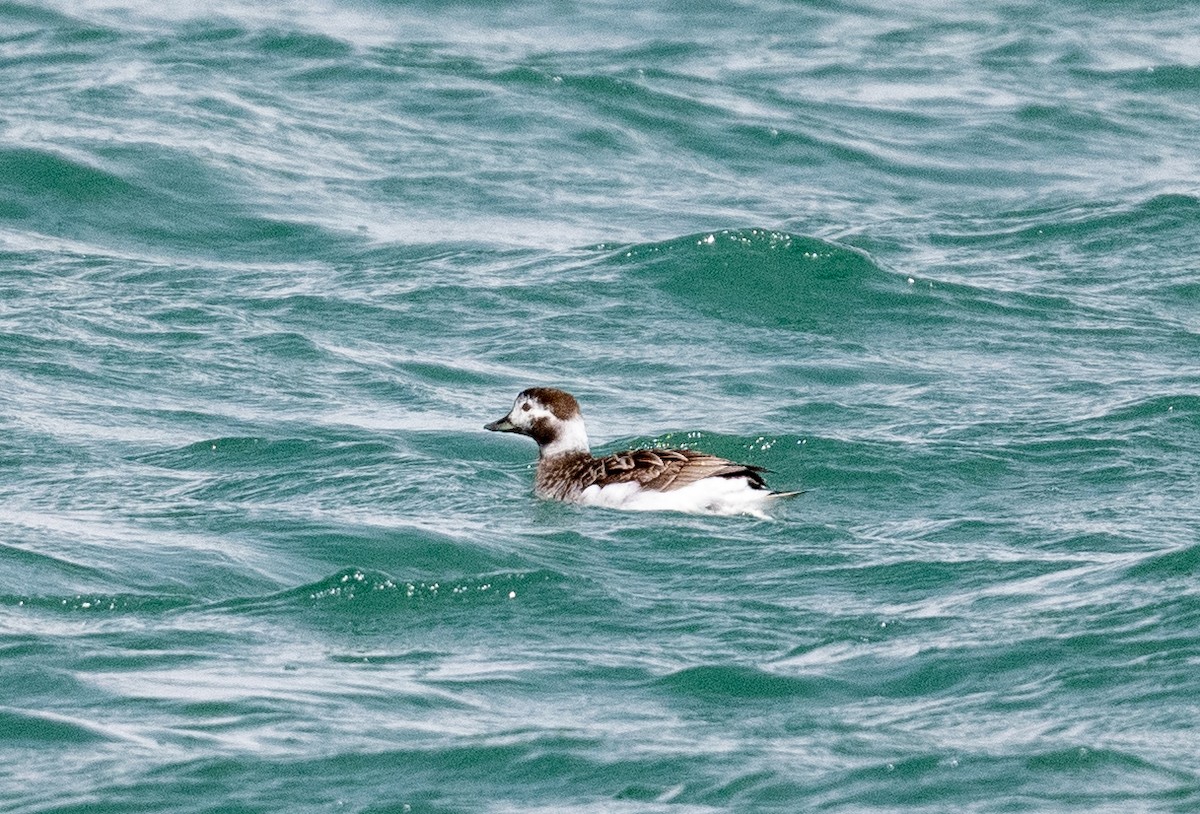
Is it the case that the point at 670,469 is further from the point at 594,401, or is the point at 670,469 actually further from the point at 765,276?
the point at 765,276

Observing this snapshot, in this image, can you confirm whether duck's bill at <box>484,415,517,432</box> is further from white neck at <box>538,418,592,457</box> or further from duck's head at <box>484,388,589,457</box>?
white neck at <box>538,418,592,457</box>

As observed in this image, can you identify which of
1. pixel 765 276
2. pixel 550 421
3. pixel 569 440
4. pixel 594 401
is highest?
pixel 765 276

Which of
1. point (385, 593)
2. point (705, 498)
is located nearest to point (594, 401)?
point (705, 498)

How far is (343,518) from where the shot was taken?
11.3 meters

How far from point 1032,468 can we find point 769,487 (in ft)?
4.65

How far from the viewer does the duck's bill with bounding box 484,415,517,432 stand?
12.6m

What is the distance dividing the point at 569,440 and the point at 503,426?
15.9 inches

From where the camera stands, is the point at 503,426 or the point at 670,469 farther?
the point at 503,426

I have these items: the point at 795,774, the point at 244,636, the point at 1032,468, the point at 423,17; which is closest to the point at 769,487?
the point at 1032,468

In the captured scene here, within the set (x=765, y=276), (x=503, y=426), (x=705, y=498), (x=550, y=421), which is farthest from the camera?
(x=765, y=276)

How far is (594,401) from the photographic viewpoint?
45.9ft

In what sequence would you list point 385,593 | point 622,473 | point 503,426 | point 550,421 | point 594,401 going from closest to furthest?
point 385,593 < point 622,473 < point 550,421 < point 503,426 < point 594,401

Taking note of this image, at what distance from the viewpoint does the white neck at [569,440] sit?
41.0 ft

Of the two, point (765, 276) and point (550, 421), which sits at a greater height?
point (765, 276)
